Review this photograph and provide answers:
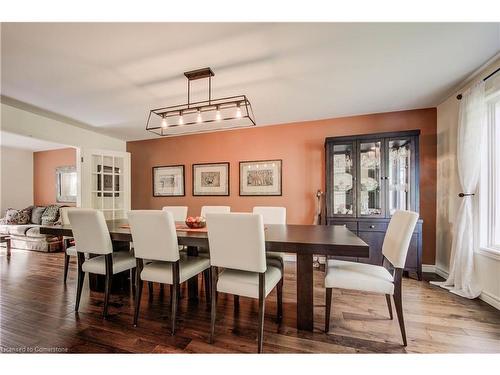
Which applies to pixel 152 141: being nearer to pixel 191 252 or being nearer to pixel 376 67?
pixel 191 252

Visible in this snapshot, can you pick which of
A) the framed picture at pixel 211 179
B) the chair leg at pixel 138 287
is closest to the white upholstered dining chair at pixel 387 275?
the chair leg at pixel 138 287

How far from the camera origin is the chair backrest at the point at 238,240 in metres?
1.51

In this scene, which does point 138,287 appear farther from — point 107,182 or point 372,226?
point 107,182

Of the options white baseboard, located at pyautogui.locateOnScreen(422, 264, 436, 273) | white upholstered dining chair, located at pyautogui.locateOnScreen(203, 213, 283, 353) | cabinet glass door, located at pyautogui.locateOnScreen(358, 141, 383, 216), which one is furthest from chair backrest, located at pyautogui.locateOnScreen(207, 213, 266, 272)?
white baseboard, located at pyautogui.locateOnScreen(422, 264, 436, 273)

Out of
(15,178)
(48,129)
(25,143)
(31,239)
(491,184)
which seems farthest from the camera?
(15,178)

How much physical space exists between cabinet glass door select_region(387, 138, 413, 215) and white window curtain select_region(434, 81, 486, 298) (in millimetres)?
533

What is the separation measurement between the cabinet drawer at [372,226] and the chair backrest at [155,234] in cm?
244

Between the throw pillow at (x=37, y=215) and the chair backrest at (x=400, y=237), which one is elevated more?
the chair backrest at (x=400, y=237)

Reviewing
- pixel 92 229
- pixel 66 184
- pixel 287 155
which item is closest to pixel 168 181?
pixel 287 155

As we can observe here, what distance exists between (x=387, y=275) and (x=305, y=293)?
672mm

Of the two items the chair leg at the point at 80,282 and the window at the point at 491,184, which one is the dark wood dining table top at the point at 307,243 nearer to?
the chair leg at the point at 80,282

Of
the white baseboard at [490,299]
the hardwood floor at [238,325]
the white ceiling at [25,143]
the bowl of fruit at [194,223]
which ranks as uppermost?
the white ceiling at [25,143]

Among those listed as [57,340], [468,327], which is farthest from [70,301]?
[468,327]

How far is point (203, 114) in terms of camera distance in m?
3.26
